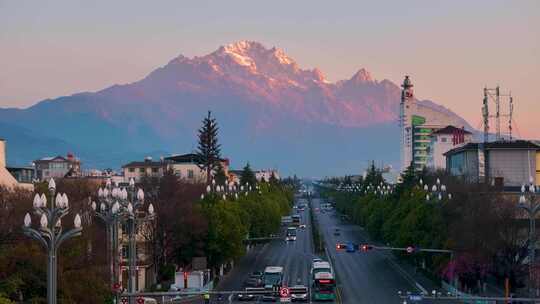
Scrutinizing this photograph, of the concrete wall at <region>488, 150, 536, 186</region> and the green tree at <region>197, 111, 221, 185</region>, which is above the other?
the green tree at <region>197, 111, 221, 185</region>

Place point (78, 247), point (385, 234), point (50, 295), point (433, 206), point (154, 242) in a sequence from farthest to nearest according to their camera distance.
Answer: point (385, 234) < point (433, 206) < point (154, 242) < point (78, 247) < point (50, 295)

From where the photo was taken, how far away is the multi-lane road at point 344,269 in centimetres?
7788

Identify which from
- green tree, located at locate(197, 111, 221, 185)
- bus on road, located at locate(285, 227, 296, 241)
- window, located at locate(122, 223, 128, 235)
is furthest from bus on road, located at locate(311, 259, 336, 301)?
green tree, located at locate(197, 111, 221, 185)

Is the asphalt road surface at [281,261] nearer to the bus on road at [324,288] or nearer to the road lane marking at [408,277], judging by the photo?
the bus on road at [324,288]

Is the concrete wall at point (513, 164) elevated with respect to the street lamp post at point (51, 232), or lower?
elevated

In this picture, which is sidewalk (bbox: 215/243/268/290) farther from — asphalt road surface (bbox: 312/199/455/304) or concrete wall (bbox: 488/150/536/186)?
concrete wall (bbox: 488/150/536/186)

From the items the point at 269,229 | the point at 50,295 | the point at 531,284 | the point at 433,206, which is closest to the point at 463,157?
the point at 269,229

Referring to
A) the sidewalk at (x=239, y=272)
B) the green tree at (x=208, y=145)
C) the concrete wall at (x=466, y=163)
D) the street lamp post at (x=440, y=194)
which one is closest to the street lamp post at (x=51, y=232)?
the sidewalk at (x=239, y=272)

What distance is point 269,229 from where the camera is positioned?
5226 inches

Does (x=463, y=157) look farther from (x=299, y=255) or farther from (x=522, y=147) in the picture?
(x=299, y=255)

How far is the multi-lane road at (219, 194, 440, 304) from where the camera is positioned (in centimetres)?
7788

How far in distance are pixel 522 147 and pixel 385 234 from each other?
40251 mm

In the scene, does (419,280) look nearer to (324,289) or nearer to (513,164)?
(324,289)

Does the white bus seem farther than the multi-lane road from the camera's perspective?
No
